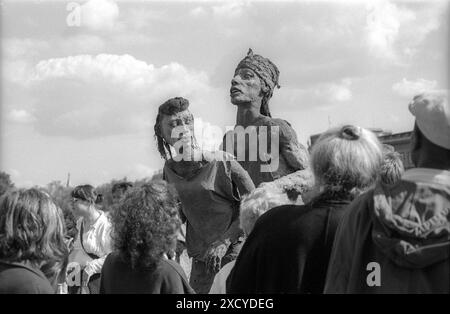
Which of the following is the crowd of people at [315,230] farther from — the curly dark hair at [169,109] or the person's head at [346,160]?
the curly dark hair at [169,109]

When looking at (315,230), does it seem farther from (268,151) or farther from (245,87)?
(245,87)

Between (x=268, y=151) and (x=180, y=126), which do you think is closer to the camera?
(x=180, y=126)

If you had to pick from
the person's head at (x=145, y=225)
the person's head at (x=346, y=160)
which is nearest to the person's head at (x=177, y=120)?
the person's head at (x=145, y=225)

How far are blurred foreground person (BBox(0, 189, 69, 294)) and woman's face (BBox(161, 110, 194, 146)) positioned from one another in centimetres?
171

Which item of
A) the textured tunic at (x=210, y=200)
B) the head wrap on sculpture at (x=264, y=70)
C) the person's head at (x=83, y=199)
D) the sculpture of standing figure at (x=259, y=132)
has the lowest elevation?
the textured tunic at (x=210, y=200)

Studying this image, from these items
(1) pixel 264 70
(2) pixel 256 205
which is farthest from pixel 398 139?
(2) pixel 256 205

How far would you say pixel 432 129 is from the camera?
3006mm

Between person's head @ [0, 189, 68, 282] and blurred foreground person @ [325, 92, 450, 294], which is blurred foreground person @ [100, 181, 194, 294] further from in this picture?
blurred foreground person @ [325, 92, 450, 294]

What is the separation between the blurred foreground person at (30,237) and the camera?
329 centimetres

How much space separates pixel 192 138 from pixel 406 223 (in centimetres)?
243

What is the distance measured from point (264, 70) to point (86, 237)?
2669 mm

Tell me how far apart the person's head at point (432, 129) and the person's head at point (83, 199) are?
15.5 ft

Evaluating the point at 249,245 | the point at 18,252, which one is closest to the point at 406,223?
the point at 249,245

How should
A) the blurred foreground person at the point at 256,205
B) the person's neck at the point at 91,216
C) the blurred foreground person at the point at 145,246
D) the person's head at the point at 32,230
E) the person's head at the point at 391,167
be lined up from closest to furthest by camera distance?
the person's head at the point at 32,230
the blurred foreground person at the point at 145,246
the blurred foreground person at the point at 256,205
the person's head at the point at 391,167
the person's neck at the point at 91,216
